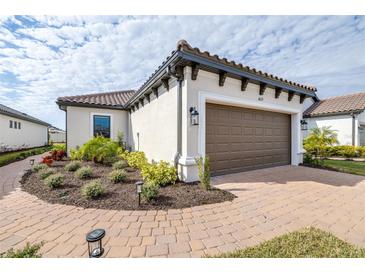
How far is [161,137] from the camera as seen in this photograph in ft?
20.3

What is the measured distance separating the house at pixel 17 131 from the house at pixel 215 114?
7837 millimetres

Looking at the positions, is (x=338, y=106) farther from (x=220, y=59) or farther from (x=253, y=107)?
(x=220, y=59)

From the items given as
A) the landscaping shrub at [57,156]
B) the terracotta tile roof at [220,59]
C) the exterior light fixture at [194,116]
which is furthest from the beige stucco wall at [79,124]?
the terracotta tile roof at [220,59]

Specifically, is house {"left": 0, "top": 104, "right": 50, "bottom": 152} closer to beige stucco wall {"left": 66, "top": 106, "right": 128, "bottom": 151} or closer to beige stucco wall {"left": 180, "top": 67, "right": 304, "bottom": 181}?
beige stucco wall {"left": 66, "top": 106, "right": 128, "bottom": 151}

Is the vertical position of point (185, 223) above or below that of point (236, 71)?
below

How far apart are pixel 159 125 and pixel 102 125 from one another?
5485 mm

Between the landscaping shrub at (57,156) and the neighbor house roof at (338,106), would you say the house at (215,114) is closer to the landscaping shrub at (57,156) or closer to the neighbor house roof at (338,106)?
the landscaping shrub at (57,156)

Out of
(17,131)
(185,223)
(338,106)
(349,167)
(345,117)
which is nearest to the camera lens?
(185,223)

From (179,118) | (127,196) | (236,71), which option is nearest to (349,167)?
(236,71)

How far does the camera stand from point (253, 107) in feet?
20.9

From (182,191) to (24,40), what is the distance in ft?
19.0

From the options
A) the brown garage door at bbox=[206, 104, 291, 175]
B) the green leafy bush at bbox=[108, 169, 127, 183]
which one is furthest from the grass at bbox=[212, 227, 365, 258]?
the green leafy bush at bbox=[108, 169, 127, 183]

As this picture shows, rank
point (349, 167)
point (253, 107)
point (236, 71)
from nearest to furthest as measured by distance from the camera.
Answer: point (236, 71) < point (253, 107) < point (349, 167)
